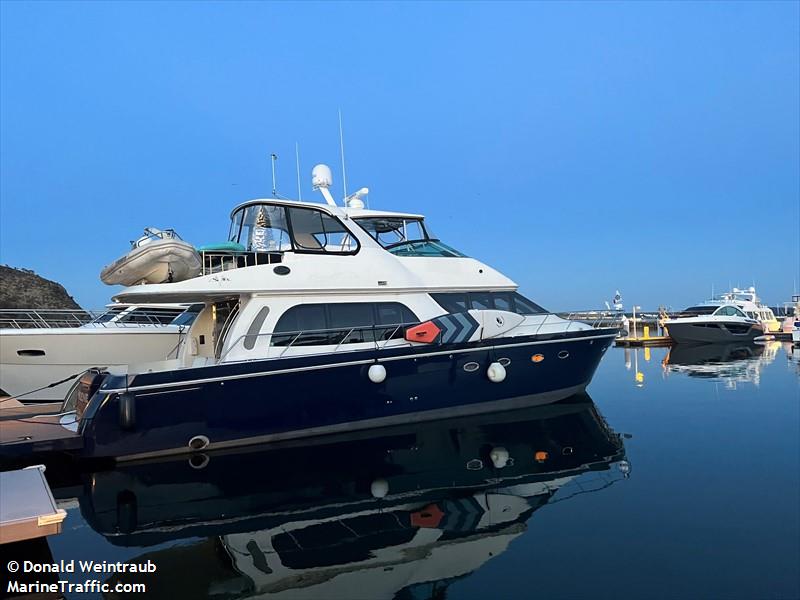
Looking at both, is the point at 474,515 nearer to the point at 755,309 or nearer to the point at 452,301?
the point at 452,301

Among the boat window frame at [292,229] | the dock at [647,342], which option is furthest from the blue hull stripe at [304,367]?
the dock at [647,342]

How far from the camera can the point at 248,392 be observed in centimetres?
765

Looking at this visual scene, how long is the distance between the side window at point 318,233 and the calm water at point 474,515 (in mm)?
3227

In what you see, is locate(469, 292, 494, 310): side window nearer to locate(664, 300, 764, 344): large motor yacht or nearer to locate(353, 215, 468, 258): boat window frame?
locate(353, 215, 468, 258): boat window frame

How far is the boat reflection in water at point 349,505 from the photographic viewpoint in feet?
14.0

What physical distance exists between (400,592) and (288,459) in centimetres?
382

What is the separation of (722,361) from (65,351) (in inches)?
800

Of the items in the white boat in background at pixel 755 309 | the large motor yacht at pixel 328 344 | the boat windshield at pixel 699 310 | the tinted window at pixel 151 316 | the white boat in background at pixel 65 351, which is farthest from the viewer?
the white boat in background at pixel 755 309

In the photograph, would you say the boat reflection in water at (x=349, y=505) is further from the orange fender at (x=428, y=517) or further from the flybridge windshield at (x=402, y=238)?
the flybridge windshield at (x=402, y=238)

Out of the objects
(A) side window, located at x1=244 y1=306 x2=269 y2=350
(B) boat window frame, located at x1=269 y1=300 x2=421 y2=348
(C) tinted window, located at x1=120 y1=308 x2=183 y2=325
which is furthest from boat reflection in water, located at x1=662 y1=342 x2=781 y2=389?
(C) tinted window, located at x1=120 y1=308 x2=183 y2=325

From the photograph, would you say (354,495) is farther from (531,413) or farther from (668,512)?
(531,413)

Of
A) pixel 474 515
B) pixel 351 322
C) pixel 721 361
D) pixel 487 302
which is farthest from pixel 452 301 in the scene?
pixel 721 361

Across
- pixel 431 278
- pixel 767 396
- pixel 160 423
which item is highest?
pixel 431 278

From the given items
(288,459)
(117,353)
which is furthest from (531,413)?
(117,353)
